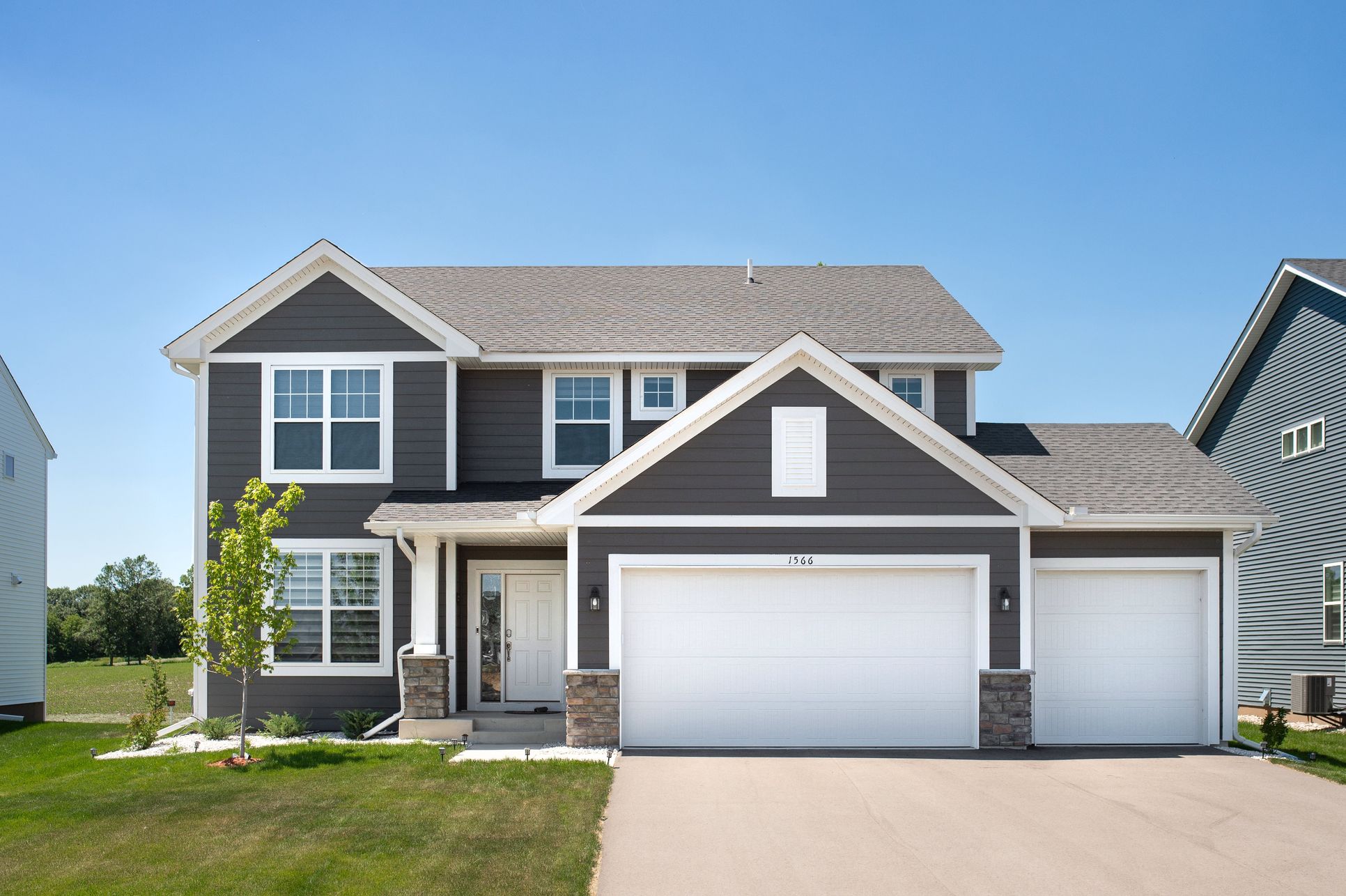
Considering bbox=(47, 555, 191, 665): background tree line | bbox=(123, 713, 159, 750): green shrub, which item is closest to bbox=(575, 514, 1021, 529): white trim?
bbox=(123, 713, 159, 750): green shrub

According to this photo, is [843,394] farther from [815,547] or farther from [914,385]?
[914,385]

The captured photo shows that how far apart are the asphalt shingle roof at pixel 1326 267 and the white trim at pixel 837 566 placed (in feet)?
32.9

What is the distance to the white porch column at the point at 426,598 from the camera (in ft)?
47.2

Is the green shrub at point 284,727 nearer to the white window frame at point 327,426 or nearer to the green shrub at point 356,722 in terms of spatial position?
the green shrub at point 356,722

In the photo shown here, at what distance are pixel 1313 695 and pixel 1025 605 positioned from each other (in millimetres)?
7370

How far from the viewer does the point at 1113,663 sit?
561 inches

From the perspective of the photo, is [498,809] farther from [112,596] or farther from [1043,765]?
[112,596]

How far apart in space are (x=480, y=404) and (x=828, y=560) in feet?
18.9

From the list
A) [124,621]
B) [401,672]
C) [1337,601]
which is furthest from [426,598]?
[124,621]

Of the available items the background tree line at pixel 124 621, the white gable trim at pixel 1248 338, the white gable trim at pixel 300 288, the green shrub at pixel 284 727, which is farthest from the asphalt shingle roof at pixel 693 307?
the background tree line at pixel 124 621

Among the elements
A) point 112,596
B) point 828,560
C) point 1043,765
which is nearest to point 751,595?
point 828,560

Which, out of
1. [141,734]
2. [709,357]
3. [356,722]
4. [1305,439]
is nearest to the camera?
[141,734]

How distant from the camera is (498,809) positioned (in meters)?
10.1

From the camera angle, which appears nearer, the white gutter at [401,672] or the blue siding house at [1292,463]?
the white gutter at [401,672]
